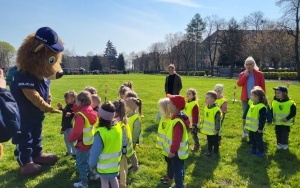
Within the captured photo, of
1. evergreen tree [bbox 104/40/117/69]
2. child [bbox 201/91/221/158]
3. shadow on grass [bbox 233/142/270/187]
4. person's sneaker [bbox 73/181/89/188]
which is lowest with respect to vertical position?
shadow on grass [bbox 233/142/270/187]

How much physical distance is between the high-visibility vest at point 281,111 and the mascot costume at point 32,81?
5316mm

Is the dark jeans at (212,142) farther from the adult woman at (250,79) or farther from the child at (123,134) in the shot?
the child at (123,134)

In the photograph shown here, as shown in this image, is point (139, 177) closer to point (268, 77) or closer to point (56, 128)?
point (56, 128)

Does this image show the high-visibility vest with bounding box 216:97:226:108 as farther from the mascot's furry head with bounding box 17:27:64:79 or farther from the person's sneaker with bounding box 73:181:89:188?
the mascot's furry head with bounding box 17:27:64:79

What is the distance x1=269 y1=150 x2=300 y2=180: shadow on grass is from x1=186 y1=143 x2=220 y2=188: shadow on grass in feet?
4.32

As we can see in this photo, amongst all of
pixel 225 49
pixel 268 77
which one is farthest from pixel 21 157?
pixel 225 49

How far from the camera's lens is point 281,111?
771 centimetres

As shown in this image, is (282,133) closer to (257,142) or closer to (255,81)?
(257,142)

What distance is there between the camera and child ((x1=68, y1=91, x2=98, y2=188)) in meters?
5.07

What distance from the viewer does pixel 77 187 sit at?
5297 millimetres

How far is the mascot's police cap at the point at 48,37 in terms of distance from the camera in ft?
17.6

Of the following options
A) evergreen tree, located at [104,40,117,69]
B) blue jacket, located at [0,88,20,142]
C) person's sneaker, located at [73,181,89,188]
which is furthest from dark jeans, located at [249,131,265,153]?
evergreen tree, located at [104,40,117,69]

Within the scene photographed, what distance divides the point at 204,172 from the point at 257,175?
3.41 ft

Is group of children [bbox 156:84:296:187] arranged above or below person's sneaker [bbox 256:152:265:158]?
above
